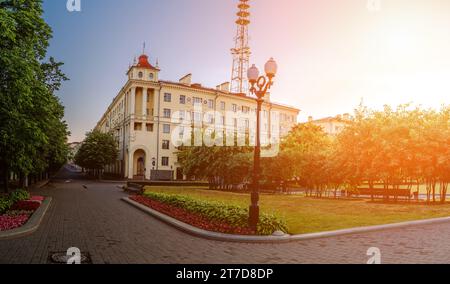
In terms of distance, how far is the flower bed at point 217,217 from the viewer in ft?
38.6

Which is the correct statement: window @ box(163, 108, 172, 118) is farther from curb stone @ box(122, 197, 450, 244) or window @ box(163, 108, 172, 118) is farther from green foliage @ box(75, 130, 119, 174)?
curb stone @ box(122, 197, 450, 244)

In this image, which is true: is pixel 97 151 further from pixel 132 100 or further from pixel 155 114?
pixel 155 114

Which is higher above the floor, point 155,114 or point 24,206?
point 155,114

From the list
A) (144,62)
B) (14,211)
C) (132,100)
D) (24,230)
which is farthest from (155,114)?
(24,230)

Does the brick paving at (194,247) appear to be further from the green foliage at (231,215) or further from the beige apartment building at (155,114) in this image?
the beige apartment building at (155,114)

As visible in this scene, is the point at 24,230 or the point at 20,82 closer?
the point at 24,230

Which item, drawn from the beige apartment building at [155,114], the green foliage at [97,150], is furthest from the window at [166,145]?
the green foliage at [97,150]

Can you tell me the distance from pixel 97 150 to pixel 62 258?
54.8 meters

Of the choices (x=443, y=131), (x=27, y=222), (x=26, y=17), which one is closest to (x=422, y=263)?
(x=27, y=222)

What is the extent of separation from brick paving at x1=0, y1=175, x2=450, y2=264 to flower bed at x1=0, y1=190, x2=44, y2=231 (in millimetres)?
844

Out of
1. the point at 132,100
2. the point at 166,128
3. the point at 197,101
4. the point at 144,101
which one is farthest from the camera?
the point at 197,101

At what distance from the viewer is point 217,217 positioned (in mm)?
13539
